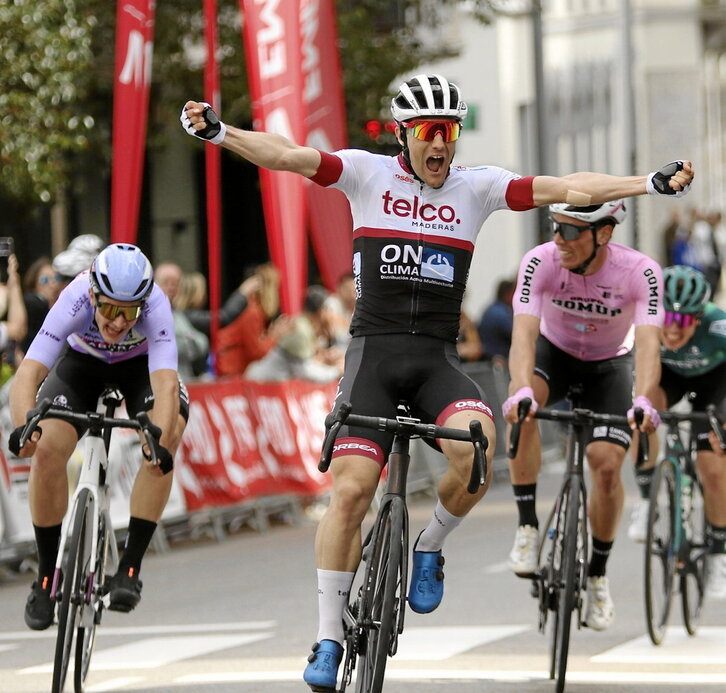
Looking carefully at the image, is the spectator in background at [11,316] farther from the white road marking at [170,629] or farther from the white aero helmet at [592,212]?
the white aero helmet at [592,212]

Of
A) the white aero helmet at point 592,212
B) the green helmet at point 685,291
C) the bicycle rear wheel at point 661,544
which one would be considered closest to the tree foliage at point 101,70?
the green helmet at point 685,291

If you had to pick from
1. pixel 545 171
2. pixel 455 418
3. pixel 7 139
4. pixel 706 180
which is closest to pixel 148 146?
pixel 545 171

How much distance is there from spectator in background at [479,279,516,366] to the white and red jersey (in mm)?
12666

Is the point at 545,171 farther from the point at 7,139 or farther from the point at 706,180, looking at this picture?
the point at 706,180

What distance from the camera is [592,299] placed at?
30.2 feet

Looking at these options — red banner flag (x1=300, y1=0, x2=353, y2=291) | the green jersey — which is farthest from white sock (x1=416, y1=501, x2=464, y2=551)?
red banner flag (x1=300, y1=0, x2=353, y2=291)

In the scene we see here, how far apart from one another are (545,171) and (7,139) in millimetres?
6767

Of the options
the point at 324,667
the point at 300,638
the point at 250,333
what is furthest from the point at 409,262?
the point at 250,333

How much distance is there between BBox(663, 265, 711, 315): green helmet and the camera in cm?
1014

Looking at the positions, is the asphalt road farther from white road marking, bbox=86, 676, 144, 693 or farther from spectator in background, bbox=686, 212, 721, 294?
spectator in background, bbox=686, 212, 721, 294

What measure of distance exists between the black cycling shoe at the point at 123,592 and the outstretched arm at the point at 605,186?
8.42 feet

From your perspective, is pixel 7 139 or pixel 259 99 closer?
pixel 259 99

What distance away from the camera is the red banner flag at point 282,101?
1638 cm

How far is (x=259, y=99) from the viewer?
53.6 ft
